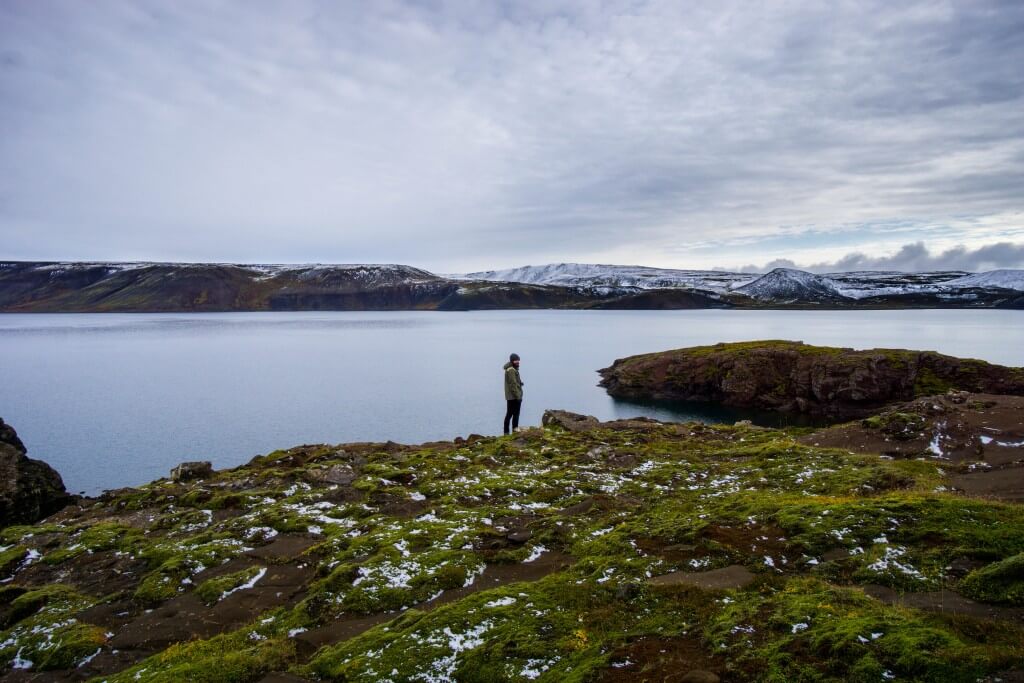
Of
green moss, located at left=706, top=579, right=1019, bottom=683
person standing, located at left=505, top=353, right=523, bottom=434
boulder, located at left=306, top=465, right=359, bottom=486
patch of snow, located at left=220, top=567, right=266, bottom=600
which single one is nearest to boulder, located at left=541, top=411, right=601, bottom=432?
person standing, located at left=505, top=353, right=523, bottom=434

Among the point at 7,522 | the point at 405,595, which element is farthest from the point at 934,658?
the point at 7,522

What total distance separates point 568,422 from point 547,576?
2053cm

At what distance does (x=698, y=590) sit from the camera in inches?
350

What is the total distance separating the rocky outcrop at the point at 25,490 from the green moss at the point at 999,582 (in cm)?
2524

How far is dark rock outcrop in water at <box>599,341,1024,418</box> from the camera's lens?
179 feet

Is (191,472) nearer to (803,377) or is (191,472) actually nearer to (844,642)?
(844,642)

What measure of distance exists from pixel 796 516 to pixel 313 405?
167 feet

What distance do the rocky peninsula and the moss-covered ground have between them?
0.05 m

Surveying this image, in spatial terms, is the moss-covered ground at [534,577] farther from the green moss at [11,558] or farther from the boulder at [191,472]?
the boulder at [191,472]

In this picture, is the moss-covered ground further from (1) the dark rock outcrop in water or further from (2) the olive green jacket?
(1) the dark rock outcrop in water

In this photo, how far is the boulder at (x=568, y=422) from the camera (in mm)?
29703

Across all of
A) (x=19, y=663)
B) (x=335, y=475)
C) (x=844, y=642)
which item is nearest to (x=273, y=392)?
(x=335, y=475)

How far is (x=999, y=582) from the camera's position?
24.7 feet

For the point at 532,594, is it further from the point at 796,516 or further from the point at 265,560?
the point at 265,560
